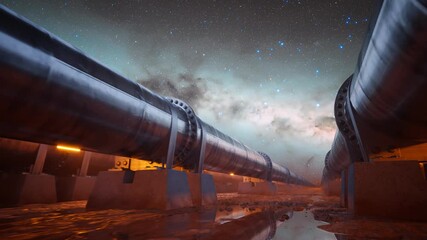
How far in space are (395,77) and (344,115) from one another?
2.25 meters

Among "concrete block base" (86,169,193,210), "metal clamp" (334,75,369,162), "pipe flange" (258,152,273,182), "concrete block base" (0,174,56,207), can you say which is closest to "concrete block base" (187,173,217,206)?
"concrete block base" (86,169,193,210)

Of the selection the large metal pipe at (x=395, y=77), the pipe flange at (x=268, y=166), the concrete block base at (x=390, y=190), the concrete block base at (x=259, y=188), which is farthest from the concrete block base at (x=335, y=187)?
the concrete block base at (x=390, y=190)

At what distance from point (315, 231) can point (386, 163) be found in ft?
5.64

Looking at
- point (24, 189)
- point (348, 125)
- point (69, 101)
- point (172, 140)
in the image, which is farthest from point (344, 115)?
point (24, 189)

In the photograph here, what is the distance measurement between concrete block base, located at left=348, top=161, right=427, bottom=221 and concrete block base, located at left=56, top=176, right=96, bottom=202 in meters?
8.57

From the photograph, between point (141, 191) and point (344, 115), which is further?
point (141, 191)

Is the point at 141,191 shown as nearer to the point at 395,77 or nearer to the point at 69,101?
the point at 69,101

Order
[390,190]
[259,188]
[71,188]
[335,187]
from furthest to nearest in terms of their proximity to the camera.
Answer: [335,187], [259,188], [71,188], [390,190]

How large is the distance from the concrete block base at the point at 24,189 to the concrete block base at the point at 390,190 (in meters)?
7.79

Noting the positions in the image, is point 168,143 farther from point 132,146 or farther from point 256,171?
point 256,171

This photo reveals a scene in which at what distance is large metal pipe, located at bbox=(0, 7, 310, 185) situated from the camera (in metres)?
2.61

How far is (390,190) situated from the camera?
127 inches

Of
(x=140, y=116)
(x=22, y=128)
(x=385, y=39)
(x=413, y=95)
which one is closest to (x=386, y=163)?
(x=413, y=95)

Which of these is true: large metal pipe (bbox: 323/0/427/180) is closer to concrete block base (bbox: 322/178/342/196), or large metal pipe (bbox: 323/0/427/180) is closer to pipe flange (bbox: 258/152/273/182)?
pipe flange (bbox: 258/152/273/182)
